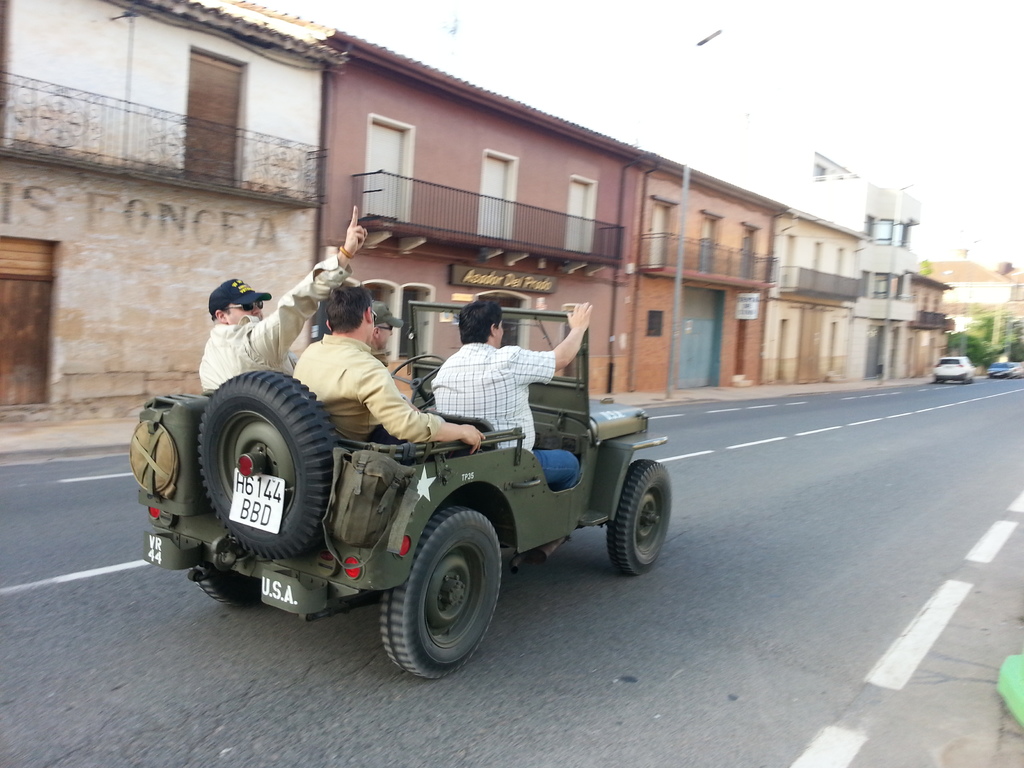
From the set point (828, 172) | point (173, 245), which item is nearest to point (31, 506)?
point (173, 245)

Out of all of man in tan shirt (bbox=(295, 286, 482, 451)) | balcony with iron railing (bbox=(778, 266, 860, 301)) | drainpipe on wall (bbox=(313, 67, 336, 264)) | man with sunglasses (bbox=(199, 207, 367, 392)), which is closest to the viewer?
man in tan shirt (bbox=(295, 286, 482, 451))

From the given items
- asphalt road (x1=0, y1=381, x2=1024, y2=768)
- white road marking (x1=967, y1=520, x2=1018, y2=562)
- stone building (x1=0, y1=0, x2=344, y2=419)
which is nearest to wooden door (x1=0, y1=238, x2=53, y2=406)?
stone building (x1=0, y1=0, x2=344, y2=419)

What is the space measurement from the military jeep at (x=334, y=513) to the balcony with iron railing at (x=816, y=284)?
103 ft

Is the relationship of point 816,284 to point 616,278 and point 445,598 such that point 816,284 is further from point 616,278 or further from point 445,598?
point 445,598

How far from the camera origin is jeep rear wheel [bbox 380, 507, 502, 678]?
3209mm

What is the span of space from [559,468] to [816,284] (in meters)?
33.7

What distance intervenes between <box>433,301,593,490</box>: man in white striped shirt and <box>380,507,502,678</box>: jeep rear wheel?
0.62 m

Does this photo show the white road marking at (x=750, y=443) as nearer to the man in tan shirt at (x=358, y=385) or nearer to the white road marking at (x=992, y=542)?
the white road marking at (x=992, y=542)

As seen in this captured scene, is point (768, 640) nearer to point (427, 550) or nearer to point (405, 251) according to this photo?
point (427, 550)

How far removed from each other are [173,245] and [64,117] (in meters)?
2.42

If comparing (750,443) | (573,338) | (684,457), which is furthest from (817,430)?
(573,338)

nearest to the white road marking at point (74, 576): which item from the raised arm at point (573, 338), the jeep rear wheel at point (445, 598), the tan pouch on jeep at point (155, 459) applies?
the tan pouch on jeep at point (155, 459)

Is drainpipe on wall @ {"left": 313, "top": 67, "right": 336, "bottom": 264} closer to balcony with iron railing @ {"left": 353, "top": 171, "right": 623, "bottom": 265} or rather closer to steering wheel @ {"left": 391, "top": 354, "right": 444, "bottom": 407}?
balcony with iron railing @ {"left": 353, "top": 171, "right": 623, "bottom": 265}

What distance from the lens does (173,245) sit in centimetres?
1326
